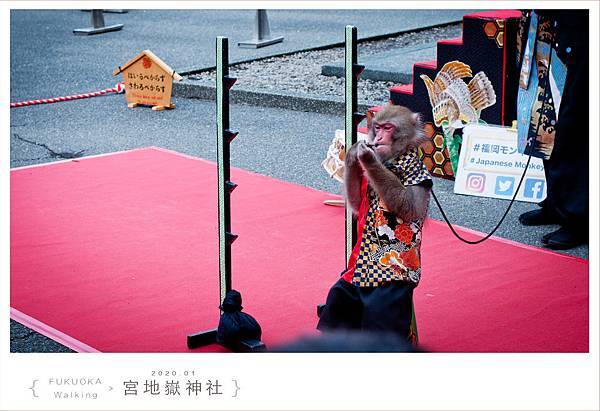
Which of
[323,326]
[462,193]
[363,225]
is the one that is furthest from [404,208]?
[462,193]

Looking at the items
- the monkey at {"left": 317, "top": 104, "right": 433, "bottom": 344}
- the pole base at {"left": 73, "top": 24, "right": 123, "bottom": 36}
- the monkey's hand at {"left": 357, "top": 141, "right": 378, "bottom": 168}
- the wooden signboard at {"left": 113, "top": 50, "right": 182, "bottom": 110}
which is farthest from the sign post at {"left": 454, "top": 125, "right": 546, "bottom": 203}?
the pole base at {"left": 73, "top": 24, "right": 123, "bottom": 36}

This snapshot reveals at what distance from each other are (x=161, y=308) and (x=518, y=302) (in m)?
1.54

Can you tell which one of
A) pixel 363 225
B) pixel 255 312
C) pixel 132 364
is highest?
pixel 363 225

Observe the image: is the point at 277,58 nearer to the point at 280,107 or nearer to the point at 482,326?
the point at 280,107

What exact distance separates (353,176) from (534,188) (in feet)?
8.85

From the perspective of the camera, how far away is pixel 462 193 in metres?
6.07

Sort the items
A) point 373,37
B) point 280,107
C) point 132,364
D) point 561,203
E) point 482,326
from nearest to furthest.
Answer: point 132,364
point 482,326
point 561,203
point 280,107
point 373,37

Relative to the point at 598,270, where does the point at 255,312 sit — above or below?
below

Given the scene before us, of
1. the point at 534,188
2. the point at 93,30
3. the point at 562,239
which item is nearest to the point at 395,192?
the point at 562,239

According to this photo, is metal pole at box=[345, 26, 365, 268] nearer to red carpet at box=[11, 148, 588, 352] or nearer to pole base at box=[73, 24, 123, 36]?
red carpet at box=[11, 148, 588, 352]

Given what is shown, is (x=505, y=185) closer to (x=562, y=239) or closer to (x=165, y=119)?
(x=562, y=239)

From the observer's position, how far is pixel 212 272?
4.75 meters

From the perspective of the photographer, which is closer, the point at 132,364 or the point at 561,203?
the point at 132,364

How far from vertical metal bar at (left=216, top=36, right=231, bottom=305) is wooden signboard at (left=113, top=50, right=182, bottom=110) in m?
5.23
